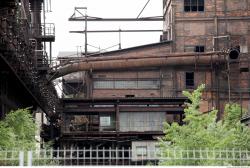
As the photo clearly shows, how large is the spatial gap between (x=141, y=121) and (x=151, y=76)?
629cm

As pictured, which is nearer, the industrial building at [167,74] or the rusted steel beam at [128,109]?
the rusted steel beam at [128,109]

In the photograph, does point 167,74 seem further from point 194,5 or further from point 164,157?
point 164,157

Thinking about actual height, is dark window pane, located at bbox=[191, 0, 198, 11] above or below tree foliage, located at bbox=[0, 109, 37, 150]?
Result: above

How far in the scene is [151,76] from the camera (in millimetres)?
46406

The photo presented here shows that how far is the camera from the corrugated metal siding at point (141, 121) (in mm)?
40938

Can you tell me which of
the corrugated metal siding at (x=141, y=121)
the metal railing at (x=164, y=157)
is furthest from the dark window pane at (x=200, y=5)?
the metal railing at (x=164, y=157)

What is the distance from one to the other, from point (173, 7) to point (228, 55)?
703 cm

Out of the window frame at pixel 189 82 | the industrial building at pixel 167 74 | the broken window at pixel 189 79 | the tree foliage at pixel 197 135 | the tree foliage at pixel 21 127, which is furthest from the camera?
the broken window at pixel 189 79

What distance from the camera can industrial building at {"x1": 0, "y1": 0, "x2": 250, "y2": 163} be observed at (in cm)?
3941

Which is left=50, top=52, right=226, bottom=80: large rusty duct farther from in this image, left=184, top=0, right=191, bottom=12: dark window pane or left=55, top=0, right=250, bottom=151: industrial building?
left=184, top=0, right=191, bottom=12: dark window pane

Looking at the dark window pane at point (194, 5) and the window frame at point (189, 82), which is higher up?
the dark window pane at point (194, 5)

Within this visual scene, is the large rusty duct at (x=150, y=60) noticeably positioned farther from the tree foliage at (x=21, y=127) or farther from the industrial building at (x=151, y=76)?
the tree foliage at (x=21, y=127)

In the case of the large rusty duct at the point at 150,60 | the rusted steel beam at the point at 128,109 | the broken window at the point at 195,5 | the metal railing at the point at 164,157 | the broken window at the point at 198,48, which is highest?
the broken window at the point at 195,5

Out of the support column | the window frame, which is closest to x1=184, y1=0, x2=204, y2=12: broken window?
the window frame
